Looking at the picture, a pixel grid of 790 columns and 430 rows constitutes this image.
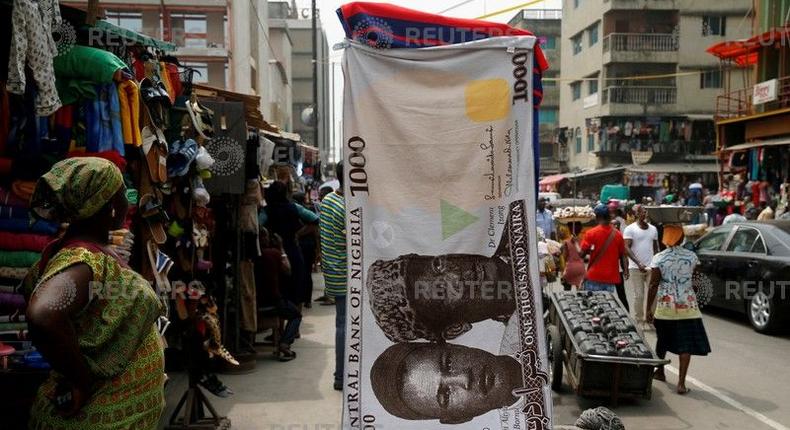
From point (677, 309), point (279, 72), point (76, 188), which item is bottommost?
point (677, 309)

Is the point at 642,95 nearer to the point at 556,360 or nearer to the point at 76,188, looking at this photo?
the point at 556,360

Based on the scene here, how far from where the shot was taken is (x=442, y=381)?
146 inches

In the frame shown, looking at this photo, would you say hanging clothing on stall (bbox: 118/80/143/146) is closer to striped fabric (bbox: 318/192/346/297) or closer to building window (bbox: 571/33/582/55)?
striped fabric (bbox: 318/192/346/297)

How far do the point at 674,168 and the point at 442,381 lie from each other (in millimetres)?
34292

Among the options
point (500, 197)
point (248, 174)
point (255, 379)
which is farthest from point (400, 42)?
point (255, 379)

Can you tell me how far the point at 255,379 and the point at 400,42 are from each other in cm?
393

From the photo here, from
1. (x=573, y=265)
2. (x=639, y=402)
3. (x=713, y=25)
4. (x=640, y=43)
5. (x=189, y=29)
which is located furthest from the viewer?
(x=640, y=43)

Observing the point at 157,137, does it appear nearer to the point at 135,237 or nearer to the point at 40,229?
the point at 135,237

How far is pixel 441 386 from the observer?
370 centimetres

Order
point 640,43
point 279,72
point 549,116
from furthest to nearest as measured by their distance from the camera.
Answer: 1. point 549,116
2. point 279,72
3. point 640,43

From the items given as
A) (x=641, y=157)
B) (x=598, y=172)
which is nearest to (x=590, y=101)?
(x=641, y=157)

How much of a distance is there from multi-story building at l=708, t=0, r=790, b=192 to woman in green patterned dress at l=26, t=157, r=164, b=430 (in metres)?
21.3

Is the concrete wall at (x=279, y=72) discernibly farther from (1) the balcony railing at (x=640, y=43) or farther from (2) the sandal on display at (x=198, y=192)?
(2) the sandal on display at (x=198, y=192)

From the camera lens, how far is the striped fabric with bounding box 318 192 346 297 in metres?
5.54
